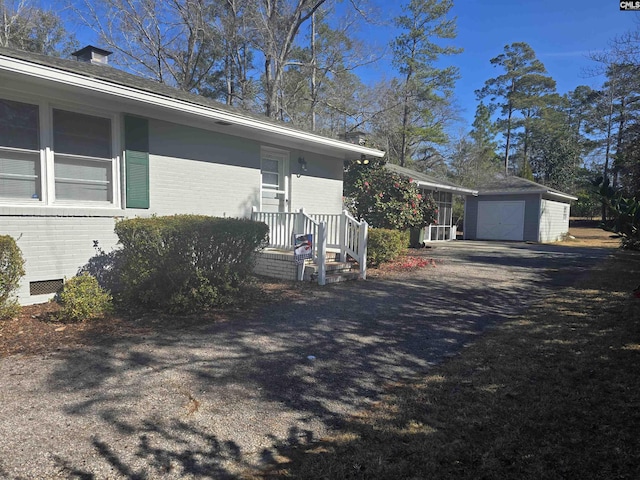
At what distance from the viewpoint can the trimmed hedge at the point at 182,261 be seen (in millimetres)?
5426

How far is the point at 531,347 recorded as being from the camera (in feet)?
14.7

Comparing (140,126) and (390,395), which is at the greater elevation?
(140,126)

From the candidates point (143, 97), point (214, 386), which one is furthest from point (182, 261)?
point (143, 97)

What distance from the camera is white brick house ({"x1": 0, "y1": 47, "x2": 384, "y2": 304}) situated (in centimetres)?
571

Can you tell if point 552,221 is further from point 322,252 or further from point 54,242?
point 54,242

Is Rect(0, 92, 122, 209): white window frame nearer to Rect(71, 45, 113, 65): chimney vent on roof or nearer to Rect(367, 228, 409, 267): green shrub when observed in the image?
Rect(71, 45, 113, 65): chimney vent on roof

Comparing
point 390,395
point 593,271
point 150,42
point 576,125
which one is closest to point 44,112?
point 390,395

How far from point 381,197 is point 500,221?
1326cm

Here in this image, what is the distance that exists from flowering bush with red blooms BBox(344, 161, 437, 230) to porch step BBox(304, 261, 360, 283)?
3720mm

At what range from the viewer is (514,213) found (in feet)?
73.4

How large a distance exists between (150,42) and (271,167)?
47.2ft

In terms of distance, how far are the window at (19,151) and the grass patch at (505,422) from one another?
18.4 ft

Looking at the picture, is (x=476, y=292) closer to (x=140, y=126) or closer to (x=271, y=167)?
(x=271, y=167)

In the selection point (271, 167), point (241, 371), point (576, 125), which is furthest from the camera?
point (576, 125)
